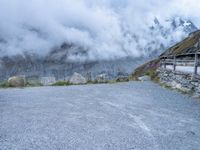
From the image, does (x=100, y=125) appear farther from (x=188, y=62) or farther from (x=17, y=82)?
(x=17, y=82)

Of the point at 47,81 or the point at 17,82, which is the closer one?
the point at 17,82

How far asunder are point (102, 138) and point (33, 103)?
7.39 m

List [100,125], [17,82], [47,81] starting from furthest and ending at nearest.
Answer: [47,81], [17,82], [100,125]

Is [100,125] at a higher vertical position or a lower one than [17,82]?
lower

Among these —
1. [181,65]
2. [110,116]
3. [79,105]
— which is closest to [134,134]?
[110,116]

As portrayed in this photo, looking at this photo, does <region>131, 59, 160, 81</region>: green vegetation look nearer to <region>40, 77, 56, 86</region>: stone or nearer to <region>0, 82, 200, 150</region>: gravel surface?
<region>40, 77, 56, 86</region>: stone

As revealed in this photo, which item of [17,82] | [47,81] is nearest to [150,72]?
[47,81]

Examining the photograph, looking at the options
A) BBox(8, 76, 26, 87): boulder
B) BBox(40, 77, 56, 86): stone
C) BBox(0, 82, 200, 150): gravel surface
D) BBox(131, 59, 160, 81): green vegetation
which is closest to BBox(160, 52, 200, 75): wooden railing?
BBox(0, 82, 200, 150): gravel surface

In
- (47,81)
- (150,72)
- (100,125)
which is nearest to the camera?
(100,125)

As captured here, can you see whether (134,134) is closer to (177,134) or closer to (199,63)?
(177,134)

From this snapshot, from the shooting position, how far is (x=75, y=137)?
835cm

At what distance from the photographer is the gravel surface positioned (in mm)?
7773

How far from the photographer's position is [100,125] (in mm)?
9773

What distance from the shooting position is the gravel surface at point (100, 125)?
25.5 feet
